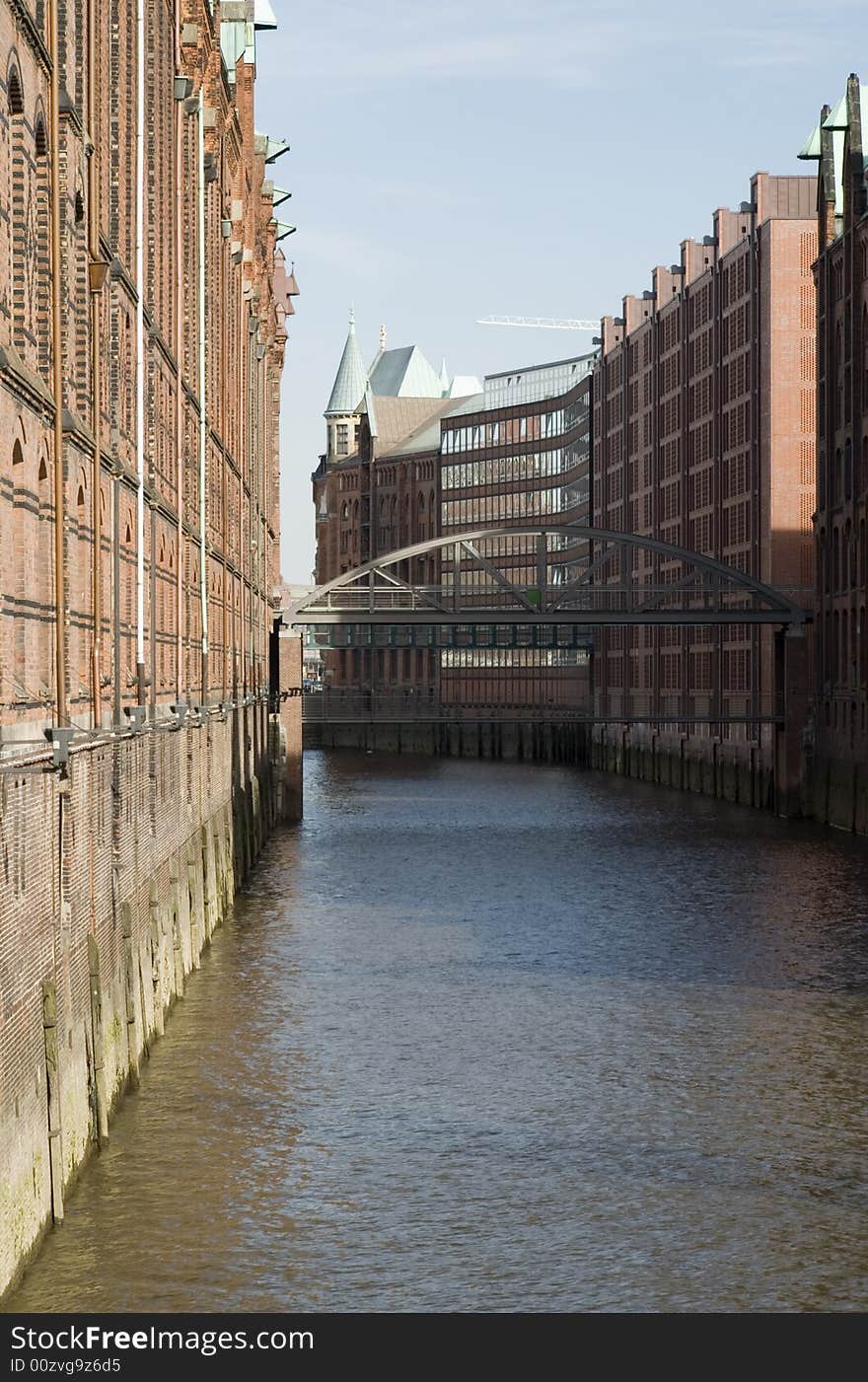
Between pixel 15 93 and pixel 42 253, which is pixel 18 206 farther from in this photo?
pixel 42 253

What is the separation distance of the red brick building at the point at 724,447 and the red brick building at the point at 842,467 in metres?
4.86

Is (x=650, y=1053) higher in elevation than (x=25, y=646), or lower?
→ lower

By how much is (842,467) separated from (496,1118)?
55697 millimetres

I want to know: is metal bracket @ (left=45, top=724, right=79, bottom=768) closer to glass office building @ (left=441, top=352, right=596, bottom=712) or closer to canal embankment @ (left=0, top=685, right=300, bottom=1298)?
canal embankment @ (left=0, top=685, right=300, bottom=1298)

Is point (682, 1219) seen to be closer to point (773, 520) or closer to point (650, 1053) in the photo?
point (650, 1053)

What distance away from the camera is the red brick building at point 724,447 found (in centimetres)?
9681

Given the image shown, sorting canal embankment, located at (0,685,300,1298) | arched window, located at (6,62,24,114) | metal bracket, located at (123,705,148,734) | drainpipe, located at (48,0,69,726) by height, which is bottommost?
canal embankment, located at (0,685,300,1298)

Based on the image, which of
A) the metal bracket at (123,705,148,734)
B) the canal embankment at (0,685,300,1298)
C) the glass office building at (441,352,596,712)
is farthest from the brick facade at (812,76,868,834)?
the glass office building at (441,352,596,712)

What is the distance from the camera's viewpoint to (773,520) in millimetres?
96750

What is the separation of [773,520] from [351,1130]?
72.0m

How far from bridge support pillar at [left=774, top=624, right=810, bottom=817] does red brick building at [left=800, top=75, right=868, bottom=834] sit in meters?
0.70

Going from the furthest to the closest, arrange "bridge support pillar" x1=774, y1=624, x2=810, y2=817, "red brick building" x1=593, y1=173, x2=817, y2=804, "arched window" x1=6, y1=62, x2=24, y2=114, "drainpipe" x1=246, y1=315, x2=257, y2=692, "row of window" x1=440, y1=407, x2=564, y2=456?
1. "row of window" x1=440, y1=407, x2=564, y2=456
2. "red brick building" x1=593, y1=173, x2=817, y2=804
3. "bridge support pillar" x1=774, y1=624, x2=810, y2=817
4. "drainpipe" x1=246, y1=315, x2=257, y2=692
5. "arched window" x1=6, y1=62, x2=24, y2=114

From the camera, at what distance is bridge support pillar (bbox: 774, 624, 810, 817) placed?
275 ft
